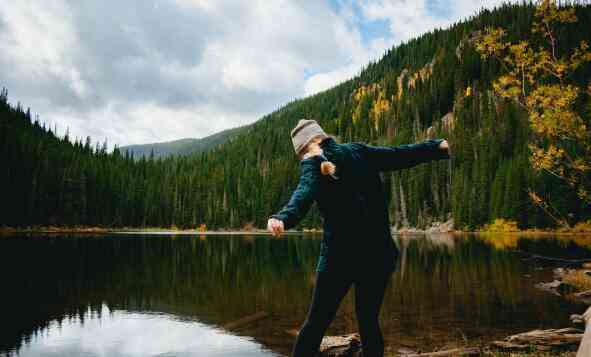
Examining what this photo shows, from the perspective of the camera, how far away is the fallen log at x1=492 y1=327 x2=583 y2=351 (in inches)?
300

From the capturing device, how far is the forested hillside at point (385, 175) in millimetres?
92375

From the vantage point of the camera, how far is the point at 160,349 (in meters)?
9.59

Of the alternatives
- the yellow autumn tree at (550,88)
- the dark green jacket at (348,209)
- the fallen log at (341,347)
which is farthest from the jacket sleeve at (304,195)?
the yellow autumn tree at (550,88)

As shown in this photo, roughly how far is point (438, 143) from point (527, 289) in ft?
53.1

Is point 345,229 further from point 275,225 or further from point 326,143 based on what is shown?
point 326,143

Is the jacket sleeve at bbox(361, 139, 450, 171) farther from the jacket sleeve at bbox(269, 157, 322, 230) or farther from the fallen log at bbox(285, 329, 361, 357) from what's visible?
the fallen log at bbox(285, 329, 361, 357)

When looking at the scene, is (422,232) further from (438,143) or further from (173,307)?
(438,143)

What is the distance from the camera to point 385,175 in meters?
125

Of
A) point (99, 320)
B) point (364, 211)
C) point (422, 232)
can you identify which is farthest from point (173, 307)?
point (422, 232)

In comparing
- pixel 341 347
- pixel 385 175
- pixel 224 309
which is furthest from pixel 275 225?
pixel 385 175

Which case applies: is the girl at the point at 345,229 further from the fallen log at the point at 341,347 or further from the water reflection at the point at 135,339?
the water reflection at the point at 135,339

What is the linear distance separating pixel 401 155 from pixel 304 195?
45.2 inches

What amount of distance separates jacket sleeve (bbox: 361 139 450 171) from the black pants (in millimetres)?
1089

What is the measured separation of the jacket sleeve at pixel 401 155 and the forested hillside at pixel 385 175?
69944 millimetres
